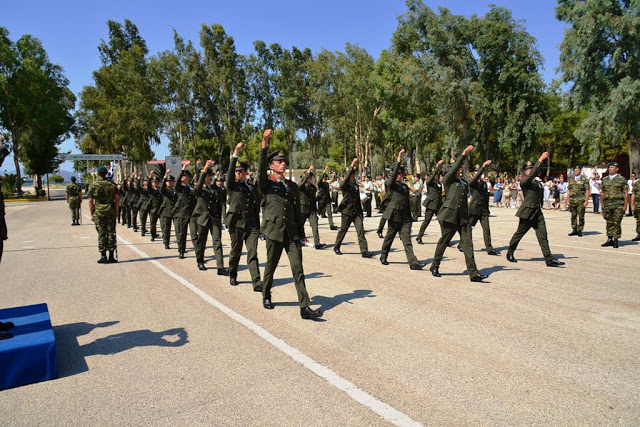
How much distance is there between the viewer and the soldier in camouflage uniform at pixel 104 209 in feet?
33.8

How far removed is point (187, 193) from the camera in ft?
35.8

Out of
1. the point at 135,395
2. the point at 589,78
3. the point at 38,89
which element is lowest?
the point at 135,395

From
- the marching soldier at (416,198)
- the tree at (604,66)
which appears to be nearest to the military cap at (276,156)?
the marching soldier at (416,198)

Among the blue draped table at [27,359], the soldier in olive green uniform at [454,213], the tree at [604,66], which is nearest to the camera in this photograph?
the blue draped table at [27,359]

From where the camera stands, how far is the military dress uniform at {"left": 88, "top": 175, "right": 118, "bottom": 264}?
10312 mm

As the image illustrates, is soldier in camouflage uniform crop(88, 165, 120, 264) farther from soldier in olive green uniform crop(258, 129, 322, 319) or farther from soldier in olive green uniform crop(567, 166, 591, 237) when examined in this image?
soldier in olive green uniform crop(567, 166, 591, 237)

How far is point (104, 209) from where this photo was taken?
33.8 feet

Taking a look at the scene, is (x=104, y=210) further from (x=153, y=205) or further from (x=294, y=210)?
(x=294, y=210)

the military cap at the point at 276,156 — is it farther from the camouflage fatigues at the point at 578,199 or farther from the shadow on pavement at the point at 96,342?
the camouflage fatigues at the point at 578,199

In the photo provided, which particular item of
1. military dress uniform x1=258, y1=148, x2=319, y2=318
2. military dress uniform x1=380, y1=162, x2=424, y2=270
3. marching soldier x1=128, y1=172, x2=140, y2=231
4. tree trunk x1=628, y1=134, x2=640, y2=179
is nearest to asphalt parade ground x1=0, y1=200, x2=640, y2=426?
military dress uniform x1=258, y1=148, x2=319, y2=318

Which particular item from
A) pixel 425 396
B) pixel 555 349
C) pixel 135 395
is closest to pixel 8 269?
pixel 135 395

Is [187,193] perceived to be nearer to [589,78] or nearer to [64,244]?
[64,244]

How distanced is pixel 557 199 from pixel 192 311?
24539 mm

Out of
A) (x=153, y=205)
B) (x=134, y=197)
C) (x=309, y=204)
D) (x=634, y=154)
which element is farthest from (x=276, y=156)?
(x=634, y=154)
